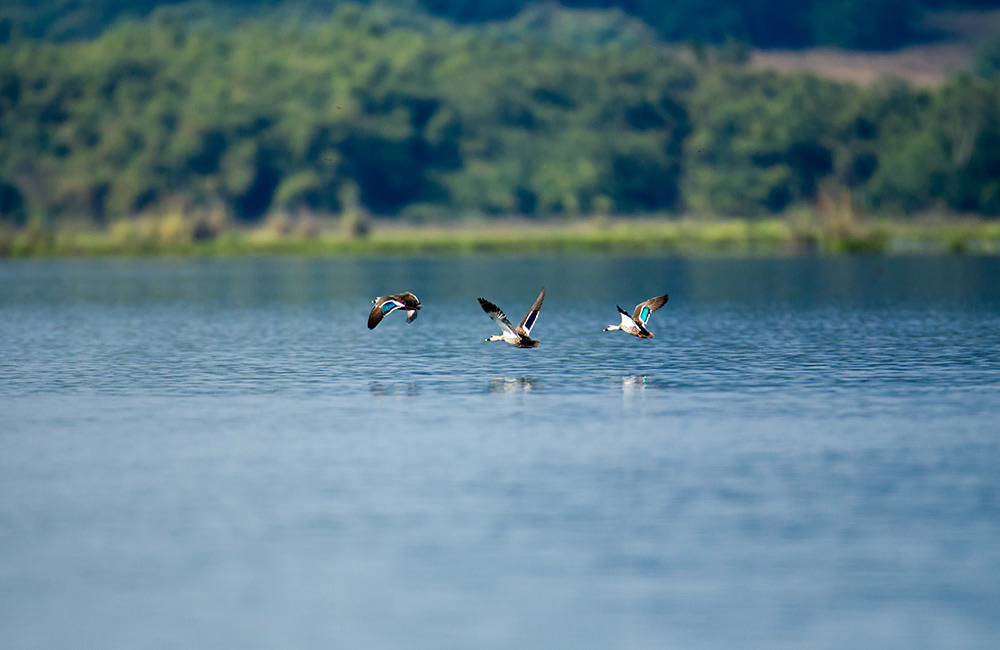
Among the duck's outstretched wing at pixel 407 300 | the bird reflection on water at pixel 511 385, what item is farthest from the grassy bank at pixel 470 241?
the duck's outstretched wing at pixel 407 300

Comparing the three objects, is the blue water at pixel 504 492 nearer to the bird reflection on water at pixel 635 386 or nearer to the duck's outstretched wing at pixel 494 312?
the bird reflection on water at pixel 635 386

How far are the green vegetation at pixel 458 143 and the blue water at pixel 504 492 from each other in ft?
328

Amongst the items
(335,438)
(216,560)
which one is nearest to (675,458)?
(335,438)

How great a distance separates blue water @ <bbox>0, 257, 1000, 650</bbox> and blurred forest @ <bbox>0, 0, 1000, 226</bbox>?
10350 cm

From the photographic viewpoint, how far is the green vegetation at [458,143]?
141m

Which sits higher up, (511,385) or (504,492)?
(511,385)

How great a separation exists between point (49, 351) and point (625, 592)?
24.8 meters

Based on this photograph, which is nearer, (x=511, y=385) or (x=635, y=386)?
(x=635, y=386)

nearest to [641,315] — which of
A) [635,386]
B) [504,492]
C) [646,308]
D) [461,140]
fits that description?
[646,308]

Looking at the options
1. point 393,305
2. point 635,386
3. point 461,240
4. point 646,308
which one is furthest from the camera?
point 461,240

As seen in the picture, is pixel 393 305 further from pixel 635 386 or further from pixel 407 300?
pixel 635 386

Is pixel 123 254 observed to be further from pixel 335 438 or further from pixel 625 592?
pixel 625 592

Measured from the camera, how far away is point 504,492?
59.1ft

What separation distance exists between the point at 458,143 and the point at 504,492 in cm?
13694
